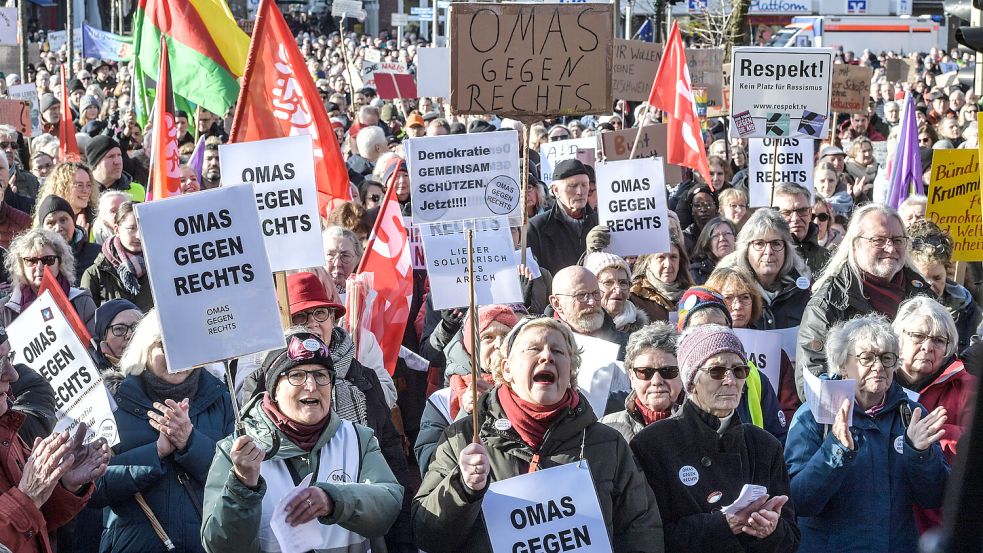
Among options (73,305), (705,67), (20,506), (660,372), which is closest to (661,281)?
(660,372)

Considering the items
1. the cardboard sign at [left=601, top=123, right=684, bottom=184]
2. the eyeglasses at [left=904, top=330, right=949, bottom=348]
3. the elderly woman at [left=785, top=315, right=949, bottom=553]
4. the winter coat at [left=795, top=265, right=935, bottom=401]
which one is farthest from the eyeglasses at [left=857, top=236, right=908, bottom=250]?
the cardboard sign at [left=601, top=123, right=684, bottom=184]

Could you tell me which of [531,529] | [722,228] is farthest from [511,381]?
[722,228]

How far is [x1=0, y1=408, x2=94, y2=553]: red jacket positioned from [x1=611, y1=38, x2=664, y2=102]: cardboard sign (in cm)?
968

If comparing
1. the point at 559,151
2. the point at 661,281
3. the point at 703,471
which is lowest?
the point at 703,471

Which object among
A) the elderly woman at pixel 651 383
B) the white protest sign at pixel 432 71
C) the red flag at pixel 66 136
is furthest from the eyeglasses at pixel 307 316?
the white protest sign at pixel 432 71

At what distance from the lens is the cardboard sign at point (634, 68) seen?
13.2 meters

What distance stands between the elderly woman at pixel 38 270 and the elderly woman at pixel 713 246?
3.32m

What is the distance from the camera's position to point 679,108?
32.7ft

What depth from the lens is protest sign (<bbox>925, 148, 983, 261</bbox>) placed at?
7090 mm

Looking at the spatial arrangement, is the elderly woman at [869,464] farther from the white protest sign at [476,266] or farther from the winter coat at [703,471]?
the white protest sign at [476,266]

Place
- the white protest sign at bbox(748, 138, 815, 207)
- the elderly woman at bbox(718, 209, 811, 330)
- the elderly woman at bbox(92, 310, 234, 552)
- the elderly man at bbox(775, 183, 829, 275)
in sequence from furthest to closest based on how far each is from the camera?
the white protest sign at bbox(748, 138, 815, 207) < the elderly man at bbox(775, 183, 829, 275) < the elderly woman at bbox(718, 209, 811, 330) < the elderly woman at bbox(92, 310, 234, 552)

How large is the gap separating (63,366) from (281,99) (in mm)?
2656

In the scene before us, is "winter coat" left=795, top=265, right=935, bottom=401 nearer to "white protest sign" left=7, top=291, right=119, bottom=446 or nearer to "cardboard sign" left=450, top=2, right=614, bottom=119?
"cardboard sign" left=450, top=2, right=614, bottom=119

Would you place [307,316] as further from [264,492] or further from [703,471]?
[703,471]
